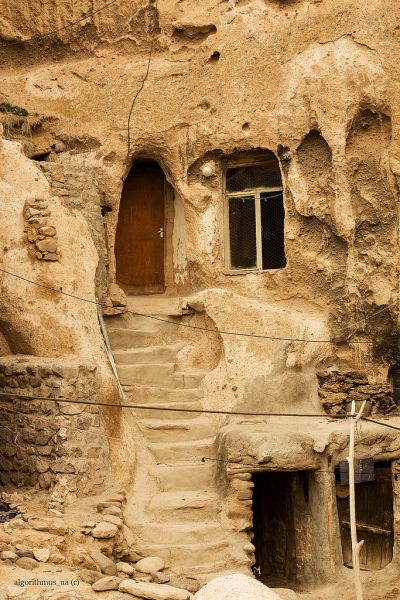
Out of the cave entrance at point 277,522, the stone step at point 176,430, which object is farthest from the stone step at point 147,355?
the cave entrance at point 277,522

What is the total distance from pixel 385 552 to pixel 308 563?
153cm

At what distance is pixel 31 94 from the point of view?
59.9 feet

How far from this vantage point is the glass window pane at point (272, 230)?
1731 cm

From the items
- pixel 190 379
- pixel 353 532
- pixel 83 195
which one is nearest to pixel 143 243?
pixel 83 195

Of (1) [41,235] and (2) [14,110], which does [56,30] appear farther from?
(1) [41,235]

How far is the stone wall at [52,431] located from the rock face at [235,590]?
5.11 meters

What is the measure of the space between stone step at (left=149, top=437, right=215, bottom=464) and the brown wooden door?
4.19 meters

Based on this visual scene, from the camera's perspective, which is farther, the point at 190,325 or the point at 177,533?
the point at 190,325

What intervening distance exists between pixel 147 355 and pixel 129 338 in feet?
1.52

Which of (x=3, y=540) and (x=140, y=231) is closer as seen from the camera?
(x=3, y=540)

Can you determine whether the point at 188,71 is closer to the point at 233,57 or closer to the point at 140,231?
the point at 233,57

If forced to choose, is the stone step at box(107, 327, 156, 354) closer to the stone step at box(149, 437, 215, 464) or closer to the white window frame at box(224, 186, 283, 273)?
the white window frame at box(224, 186, 283, 273)

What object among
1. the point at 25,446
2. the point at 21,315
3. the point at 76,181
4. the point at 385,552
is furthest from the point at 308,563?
the point at 76,181

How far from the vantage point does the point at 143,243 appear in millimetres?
18312
